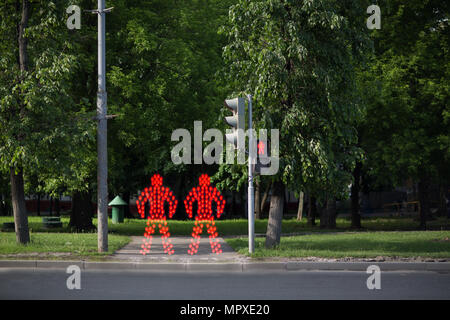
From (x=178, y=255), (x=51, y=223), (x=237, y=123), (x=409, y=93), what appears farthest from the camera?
(x=409, y=93)

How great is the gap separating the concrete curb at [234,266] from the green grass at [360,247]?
44.6 inches

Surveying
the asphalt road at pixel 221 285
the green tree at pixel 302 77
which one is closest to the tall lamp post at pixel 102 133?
the asphalt road at pixel 221 285

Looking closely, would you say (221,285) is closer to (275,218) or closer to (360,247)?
(275,218)

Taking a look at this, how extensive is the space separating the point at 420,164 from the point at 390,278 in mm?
15419

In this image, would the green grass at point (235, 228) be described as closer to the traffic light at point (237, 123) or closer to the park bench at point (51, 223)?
the park bench at point (51, 223)

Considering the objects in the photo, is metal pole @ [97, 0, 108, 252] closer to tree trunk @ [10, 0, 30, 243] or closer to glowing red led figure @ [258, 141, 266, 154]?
tree trunk @ [10, 0, 30, 243]

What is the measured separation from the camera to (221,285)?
10914 millimetres

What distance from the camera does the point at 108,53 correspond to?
2323cm

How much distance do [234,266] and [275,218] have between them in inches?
153

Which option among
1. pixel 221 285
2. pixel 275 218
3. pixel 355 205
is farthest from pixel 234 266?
pixel 355 205

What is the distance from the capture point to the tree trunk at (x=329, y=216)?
1146 inches

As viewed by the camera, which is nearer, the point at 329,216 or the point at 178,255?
the point at 178,255

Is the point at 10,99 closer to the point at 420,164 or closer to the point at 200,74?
the point at 200,74
